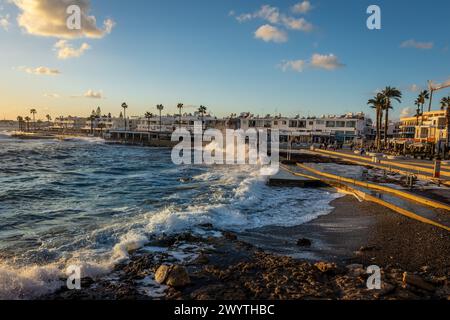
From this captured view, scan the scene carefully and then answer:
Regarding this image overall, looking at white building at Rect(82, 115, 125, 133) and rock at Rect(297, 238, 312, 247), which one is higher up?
white building at Rect(82, 115, 125, 133)

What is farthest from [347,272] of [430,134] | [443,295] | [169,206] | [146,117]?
[146,117]

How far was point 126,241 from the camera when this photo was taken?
36.1 feet

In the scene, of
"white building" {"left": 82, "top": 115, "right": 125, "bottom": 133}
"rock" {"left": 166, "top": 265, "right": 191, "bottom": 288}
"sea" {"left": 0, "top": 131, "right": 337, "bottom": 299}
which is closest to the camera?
"rock" {"left": 166, "top": 265, "right": 191, "bottom": 288}

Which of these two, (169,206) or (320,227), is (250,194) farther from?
(320,227)

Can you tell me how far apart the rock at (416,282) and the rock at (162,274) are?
5.88 metres

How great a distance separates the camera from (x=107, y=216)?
51.1 feet

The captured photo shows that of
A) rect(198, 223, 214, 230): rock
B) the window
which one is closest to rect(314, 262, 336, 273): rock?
rect(198, 223, 214, 230): rock

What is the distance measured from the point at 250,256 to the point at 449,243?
21.6 feet

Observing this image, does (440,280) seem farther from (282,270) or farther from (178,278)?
(178,278)

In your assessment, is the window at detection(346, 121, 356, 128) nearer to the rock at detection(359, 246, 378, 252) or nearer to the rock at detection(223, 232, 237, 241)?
the rock at detection(359, 246, 378, 252)

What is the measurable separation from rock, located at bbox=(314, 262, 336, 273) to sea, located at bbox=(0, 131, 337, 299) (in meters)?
4.68

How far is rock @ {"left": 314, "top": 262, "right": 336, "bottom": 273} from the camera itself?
825 centimetres

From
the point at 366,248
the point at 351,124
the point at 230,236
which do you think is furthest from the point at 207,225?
the point at 351,124

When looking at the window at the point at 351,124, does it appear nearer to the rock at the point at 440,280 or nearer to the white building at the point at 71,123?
the rock at the point at 440,280
